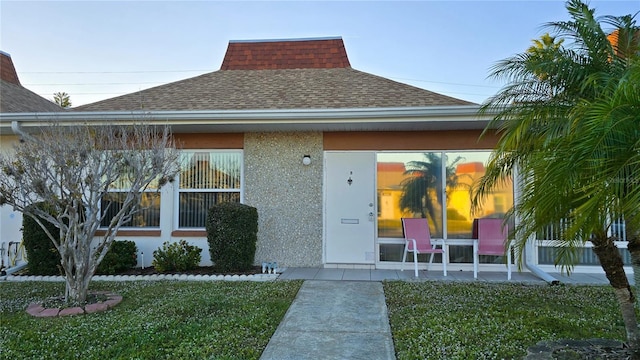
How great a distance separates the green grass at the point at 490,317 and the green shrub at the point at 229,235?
2.54 m

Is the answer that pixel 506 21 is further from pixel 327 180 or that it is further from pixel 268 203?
pixel 268 203

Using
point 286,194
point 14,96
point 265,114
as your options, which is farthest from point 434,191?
point 14,96

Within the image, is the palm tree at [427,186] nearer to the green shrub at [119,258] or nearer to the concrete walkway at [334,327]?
the concrete walkway at [334,327]

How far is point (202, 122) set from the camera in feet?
22.3

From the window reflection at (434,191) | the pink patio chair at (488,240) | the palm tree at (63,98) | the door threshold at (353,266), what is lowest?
the door threshold at (353,266)

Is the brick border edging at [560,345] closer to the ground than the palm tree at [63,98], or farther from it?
closer to the ground

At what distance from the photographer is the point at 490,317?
422 cm

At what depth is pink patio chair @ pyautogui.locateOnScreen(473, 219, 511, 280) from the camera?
6.54 m

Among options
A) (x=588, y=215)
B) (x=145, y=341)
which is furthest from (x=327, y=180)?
(x=588, y=215)

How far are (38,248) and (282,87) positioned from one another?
5.71 meters

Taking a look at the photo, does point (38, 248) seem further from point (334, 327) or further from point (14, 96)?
point (14, 96)

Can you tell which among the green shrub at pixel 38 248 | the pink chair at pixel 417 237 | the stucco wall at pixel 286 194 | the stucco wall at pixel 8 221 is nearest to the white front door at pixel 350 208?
the stucco wall at pixel 286 194

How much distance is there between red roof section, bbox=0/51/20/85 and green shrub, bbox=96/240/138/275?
8.30 m

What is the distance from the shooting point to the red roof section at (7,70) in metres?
11.4
